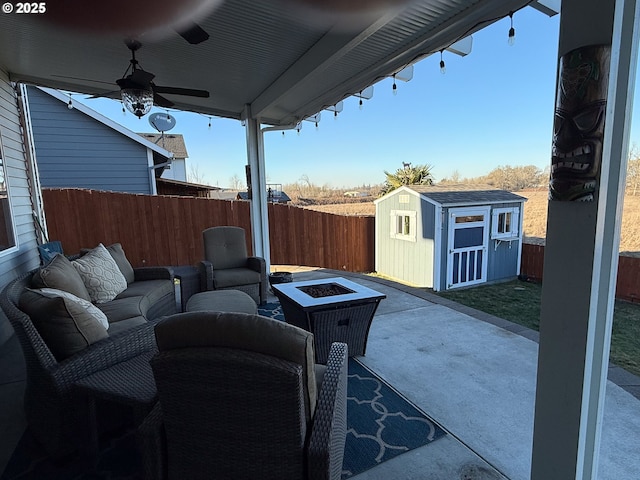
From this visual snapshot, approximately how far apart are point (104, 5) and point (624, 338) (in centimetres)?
682

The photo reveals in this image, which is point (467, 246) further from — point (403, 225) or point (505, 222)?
point (403, 225)

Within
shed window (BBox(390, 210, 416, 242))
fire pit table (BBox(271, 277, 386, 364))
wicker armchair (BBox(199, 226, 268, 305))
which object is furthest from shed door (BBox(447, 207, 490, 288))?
fire pit table (BBox(271, 277, 386, 364))

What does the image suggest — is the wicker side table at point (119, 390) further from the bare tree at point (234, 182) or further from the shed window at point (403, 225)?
the bare tree at point (234, 182)

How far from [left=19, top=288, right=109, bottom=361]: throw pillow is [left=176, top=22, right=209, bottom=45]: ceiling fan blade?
1891 mm

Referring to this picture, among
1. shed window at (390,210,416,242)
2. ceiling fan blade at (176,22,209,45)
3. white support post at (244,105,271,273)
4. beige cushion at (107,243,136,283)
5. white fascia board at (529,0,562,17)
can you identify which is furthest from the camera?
shed window at (390,210,416,242)

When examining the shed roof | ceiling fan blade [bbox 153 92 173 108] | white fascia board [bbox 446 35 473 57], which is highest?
white fascia board [bbox 446 35 473 57]

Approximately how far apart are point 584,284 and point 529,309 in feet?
19.9

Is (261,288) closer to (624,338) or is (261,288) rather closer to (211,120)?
(211,120)

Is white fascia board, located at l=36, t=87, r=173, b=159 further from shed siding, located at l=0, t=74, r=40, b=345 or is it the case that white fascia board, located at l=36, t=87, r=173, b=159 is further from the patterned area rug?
the patterned area rug

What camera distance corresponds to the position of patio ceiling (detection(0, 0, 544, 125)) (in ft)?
7.66

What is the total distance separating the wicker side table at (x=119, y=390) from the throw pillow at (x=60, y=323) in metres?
0.19

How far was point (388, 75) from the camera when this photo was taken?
10.2 ft

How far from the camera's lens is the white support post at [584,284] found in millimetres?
1039

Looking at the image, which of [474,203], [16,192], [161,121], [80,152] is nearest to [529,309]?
[474,203]
